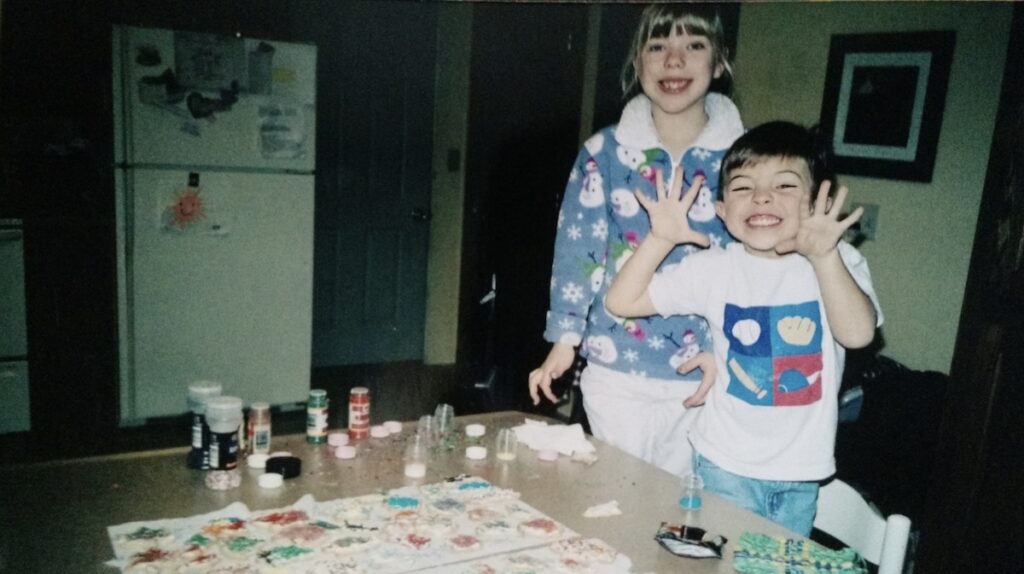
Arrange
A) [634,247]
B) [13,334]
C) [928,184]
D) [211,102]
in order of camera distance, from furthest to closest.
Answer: [211,102]
[13,334]
[928,184]
[634,247]

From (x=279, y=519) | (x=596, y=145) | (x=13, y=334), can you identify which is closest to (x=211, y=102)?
(x=13, y=334)

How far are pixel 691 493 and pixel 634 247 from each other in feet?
1.89

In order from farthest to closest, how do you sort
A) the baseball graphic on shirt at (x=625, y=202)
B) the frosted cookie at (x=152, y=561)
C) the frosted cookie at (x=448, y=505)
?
1. the baseball graphic on shirt at (x=625, y=202)
2. the frosted cookie at (x=448, y=505)
3. the frosted cookie at (x=152, y=561)

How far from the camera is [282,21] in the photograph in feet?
11.3

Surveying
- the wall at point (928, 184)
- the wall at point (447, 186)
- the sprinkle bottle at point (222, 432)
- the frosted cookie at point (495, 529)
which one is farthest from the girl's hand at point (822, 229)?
the wall at point (447, 186)

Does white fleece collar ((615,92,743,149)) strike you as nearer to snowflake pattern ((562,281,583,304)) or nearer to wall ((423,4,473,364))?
snowflake pattern ((562,281,583,304))

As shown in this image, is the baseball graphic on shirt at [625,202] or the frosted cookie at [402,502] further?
the baseball graphic on shirt at [625,202]

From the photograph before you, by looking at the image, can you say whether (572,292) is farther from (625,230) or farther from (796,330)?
(796,330)

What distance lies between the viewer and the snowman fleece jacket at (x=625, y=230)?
1.60 m

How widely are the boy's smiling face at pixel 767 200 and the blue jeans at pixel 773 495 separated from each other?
1.34 ft

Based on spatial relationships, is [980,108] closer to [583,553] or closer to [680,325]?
[680,325]

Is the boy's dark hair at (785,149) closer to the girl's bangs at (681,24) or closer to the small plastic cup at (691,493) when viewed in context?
the girl's bangs at (681,24)

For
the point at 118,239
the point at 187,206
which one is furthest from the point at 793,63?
the point at 118,239

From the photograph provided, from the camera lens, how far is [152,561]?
99 centimetres
